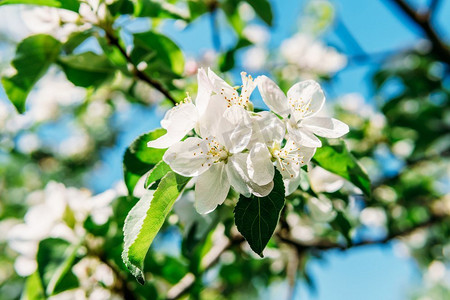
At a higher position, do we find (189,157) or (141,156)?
(189,157)

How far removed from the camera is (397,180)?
286cm

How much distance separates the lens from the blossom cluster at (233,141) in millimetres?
941

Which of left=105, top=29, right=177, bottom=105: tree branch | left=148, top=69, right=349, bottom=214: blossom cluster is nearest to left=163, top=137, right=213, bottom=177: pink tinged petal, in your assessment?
left=148, top=69, right=349, bottom=214: blossom cluster

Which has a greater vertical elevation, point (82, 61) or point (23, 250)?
point (82, 61)

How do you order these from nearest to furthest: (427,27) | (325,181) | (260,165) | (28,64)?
1. (260,165)
2. (325,181)
3. (28,64)
4. (427,27)

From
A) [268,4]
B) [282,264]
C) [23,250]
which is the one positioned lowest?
[282,264]

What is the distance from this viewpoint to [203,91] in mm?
974

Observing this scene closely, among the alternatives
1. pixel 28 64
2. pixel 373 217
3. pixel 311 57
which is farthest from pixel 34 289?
pixel 311 57

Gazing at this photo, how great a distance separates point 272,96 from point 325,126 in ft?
0.52

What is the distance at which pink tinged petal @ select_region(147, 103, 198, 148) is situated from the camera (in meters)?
0.97

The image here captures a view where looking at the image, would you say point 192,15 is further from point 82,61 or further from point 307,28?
point 307,28

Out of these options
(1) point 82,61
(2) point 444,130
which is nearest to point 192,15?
(1) point 82,61

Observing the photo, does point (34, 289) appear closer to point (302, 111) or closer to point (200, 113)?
point (200, 113)

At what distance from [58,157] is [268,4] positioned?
3.56 m
